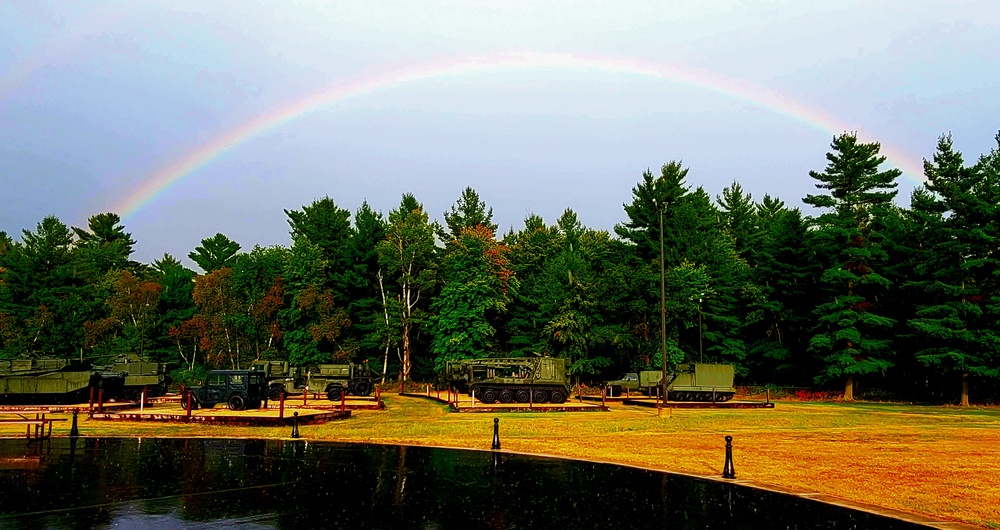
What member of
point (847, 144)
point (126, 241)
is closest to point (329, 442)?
point (847, 144)

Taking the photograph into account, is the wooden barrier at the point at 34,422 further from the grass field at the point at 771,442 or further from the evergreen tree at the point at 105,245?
the evergreen tree at the point at 105,245

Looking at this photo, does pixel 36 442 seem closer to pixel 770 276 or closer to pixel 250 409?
pixel 250 409

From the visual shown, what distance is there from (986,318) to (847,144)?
588 inches

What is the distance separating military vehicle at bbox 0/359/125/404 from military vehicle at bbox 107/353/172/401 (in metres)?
3.01

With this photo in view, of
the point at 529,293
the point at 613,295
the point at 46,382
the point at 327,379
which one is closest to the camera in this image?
the point at 46,382

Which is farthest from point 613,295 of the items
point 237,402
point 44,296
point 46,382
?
point 44,296

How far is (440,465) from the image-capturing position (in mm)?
15203

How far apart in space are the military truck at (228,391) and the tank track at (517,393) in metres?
11.2

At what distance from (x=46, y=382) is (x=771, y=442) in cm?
3524

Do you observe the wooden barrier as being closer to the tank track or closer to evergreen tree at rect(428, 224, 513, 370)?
the tank track

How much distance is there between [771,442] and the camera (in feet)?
64.8

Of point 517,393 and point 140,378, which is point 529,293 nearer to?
point 517,393

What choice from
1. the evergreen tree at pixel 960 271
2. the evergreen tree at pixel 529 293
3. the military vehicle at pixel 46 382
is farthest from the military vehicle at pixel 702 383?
the military vehicle at pixel 46 382

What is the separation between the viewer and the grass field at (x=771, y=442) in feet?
41.2
